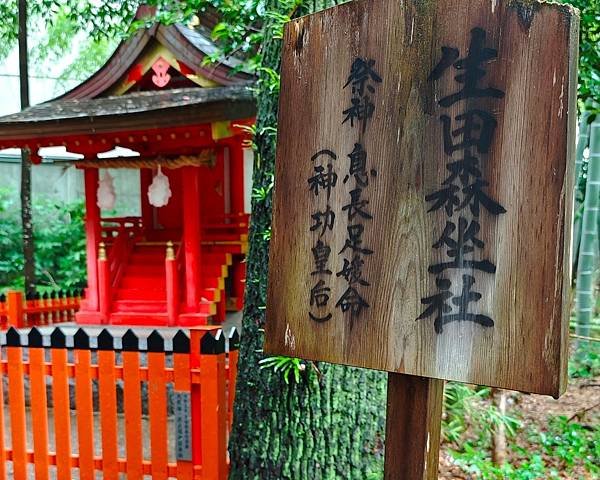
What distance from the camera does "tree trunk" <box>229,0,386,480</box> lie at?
8.29ft

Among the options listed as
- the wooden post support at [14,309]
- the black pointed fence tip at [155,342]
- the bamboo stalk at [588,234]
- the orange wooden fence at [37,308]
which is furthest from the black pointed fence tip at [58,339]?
the bamboo stalk at [588,234]

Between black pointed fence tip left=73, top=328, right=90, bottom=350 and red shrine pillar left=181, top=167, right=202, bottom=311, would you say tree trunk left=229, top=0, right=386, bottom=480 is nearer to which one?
black pointed fence tip left=73, top=328, right=90, bottom=350

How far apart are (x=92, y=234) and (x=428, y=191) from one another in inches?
257

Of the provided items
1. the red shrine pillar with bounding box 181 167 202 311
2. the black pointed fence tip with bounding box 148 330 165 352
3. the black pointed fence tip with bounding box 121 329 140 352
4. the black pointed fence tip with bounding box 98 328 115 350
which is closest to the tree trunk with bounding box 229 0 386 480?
the black pointed fence tip with bounding box 148 330 165 352

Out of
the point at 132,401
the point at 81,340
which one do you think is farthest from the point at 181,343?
the point at 81,340

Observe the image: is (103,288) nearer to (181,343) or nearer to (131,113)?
(131,113)

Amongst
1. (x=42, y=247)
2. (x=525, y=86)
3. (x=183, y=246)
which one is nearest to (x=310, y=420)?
(x=525, y=86)

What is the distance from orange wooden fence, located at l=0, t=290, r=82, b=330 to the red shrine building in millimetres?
621

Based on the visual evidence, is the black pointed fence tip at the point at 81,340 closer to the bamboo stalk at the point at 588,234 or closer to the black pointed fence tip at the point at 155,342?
the black pointed fence tip at the point at 155,342

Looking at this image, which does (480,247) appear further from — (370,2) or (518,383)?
(370,2)

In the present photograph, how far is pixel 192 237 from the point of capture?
6664mm

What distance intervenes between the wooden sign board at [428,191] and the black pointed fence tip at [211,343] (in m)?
1.32

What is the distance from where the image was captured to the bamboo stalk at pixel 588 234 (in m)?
5.04

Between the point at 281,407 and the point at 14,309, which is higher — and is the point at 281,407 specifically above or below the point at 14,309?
above
